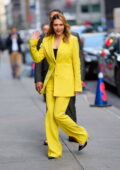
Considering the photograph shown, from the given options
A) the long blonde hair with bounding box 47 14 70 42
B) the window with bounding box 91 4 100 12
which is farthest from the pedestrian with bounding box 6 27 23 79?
the window with bounding box 91 4 100 12

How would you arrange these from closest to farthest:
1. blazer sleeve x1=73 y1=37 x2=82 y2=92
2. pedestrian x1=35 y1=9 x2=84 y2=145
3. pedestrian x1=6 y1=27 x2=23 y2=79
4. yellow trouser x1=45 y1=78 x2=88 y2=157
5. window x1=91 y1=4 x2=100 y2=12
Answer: yellow trouser x1=45 y1=78 x2=88 y2=157 < blazer sleeve x1=73 y1=37 x2=82 y2=92 < pedestrian x1=35 y1=9 x2=84 y2=145 < pedestrian x1=6 y1=27 x2=23 y2=79 < window x1=91 y1=4 x2=100 y2=12

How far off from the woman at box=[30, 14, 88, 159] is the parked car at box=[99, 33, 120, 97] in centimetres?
685

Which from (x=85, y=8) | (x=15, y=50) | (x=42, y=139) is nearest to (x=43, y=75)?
(x=42, y=139)

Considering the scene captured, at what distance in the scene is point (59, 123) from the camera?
7.08 meters

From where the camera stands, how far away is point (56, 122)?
7.13 metres

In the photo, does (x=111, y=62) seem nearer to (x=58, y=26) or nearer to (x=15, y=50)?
(x=15, y=50)

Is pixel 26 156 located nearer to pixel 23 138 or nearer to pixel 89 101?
pixel 23 138

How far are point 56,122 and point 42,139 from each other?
4.55 feet

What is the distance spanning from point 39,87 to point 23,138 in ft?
4.06

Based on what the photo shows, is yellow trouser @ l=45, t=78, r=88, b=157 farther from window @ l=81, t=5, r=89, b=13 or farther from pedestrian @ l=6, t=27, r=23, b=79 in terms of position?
window @ l=81, t=5, r=89, b=13

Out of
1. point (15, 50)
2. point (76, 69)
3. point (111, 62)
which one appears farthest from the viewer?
point (15, 50)

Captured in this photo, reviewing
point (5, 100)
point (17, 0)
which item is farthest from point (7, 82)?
point (17, 0)

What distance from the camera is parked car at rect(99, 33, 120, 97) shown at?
1415cm

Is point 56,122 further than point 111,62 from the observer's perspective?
No
